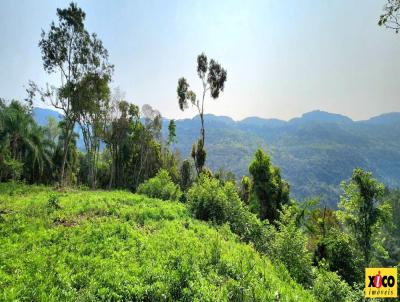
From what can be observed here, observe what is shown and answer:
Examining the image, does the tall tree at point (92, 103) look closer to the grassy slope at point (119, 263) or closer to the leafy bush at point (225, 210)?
the leafy bush at point (225, 210)

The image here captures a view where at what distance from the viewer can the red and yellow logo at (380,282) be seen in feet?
43.1

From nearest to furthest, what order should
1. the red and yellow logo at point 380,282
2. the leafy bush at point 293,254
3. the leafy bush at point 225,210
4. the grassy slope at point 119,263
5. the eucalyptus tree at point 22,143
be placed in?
1. the grassy slope at point 119,263
2. the red and yellow logo at point 380,282
3. the leafy bush at point 293,254
4. the leafy bush at point 225,210
5. the eucalyptus tree at point 22,143

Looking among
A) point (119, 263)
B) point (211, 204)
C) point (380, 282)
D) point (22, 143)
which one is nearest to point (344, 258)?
point (211, 204)

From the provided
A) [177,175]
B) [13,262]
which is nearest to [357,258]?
[13,262]

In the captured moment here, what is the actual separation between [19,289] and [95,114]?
1524 inches

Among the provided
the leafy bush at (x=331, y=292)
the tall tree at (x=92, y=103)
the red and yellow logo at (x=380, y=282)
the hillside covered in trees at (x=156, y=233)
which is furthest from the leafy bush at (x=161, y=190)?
the red and yellow logo at (x=380, y=282)

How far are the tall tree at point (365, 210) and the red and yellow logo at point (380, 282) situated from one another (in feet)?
48.7

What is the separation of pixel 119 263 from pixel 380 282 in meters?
10.4

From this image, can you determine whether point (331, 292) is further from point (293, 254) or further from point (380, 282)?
point (293, 254)

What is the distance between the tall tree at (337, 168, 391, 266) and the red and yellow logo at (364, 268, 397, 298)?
14843 millimetres

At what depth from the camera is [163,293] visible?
350 inches

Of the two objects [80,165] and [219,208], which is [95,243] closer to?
[219,208]

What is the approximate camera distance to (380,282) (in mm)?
13523

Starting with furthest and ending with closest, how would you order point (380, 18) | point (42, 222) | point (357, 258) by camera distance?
point (357, 258) → point (42, 222) → point (380, 18)
